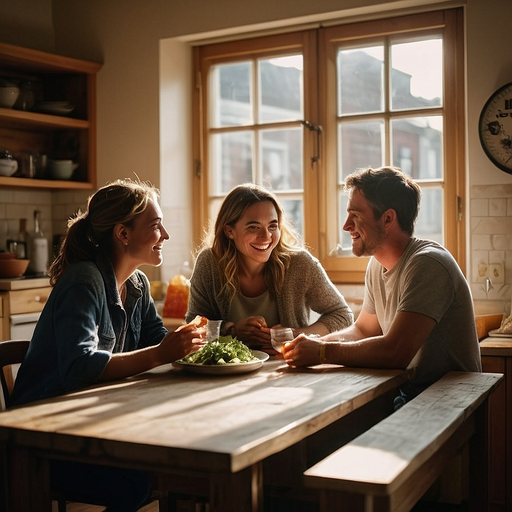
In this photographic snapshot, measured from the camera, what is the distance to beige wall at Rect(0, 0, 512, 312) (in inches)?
171

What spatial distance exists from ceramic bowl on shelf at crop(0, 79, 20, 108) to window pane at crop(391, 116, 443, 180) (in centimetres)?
215

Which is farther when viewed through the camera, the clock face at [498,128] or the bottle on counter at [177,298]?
the bottle on counter at [177,298]

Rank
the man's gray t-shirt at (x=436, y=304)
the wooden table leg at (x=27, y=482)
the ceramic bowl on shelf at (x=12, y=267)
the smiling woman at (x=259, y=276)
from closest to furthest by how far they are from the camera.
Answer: the wooden table leg at (x=27, y=482)
the man's gray t-shirt at (x=436, y=304)
the smiling woman at (x=259, y=276)
the ceramic bowl on shelf at (x=12, y=267)

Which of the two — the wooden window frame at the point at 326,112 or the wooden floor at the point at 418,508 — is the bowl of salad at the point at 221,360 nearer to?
the wooden floor at the point at 418,508

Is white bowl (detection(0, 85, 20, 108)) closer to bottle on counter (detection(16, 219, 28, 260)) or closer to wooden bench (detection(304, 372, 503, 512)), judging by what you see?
bottle on counter (detection(16, 219, 28, 260))

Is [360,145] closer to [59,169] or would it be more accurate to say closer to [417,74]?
[417,74]

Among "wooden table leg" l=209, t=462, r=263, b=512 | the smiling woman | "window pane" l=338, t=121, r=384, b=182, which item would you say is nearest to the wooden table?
"wooden table leg" l=209, t=462, r=263, b=512

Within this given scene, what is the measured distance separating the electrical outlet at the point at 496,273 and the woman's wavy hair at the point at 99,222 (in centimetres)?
184

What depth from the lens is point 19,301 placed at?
13.6 feet

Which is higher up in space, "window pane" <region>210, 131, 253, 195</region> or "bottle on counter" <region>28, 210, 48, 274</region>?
"window pane" <region>210, 131, 253, 195</region>

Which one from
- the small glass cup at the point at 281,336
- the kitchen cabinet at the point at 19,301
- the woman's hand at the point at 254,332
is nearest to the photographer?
the small glass cup at the point at 281,336

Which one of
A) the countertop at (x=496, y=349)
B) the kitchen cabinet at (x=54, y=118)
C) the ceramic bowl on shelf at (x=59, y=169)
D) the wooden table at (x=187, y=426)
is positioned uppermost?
the kitchen cabinet at (x=54, y=118)

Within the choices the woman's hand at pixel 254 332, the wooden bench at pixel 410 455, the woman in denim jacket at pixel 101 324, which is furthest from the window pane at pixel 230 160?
the wooden bench at pixel 410 455

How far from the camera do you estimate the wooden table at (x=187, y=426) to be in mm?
1533
